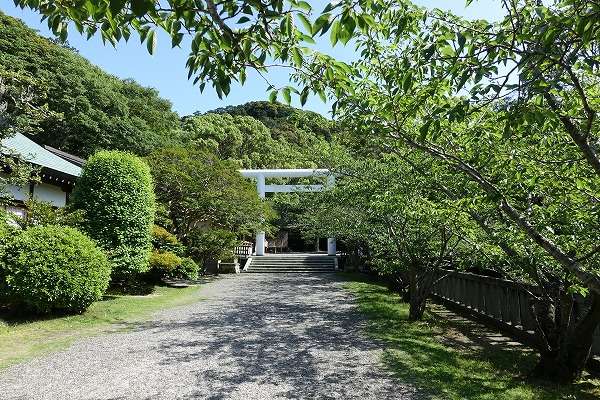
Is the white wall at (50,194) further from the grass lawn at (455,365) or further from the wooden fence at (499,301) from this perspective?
the wooden fence at (499,301)

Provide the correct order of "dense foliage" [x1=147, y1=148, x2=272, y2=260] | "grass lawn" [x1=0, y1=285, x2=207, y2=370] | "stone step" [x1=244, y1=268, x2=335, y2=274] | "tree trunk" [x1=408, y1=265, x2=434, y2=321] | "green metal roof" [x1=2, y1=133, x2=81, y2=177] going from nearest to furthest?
"grass lawn" [x1=0, y1=285, x2=207, y2=370] → "tree trunk" [x1=408, y1=265, x2=434, y2=321] → "green metal roof" [x1=2, y1=133, x2=81, y2=177] → "dense foliage" [x1=147, y1=148, x2=272, y2=260] → "stone step" [x1=244, y1=268, x2=335, y2=274]

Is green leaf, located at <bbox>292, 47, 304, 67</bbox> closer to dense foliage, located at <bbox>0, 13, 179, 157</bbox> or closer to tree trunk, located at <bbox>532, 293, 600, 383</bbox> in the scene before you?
tree trunk, located at <bbox>532, 293, 600, 383</bbox>

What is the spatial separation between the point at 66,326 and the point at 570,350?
24.6 ft

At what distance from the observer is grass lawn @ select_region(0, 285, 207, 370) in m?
5.83

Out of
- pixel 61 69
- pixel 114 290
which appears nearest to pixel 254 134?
pixel 61 69

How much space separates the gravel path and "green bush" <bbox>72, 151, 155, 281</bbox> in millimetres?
2375

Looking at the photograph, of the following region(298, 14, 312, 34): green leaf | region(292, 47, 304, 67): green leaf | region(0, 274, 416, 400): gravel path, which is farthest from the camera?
region(0, 274, 416, 400): gravel path

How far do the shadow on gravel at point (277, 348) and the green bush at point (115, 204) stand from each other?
2.67m

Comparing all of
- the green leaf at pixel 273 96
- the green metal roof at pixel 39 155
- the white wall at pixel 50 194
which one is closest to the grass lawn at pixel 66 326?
the white wall at pixel 50 194

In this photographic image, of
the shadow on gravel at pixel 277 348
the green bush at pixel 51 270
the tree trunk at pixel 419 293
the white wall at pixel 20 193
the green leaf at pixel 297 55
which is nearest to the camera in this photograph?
the green leaf at pixel 297 55

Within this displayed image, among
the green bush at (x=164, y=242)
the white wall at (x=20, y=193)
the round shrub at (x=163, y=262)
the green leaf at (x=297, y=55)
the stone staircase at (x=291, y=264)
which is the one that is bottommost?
the stone staircase at (x=291, y=264)

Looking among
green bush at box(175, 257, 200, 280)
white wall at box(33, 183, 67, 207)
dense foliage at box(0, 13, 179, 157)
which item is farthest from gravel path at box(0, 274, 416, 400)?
dense foliage at box(0, 13, 179, 157)

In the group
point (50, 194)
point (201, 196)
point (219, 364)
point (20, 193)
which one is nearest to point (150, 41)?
point (219, 364)

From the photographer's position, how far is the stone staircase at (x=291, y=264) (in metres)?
22.2
